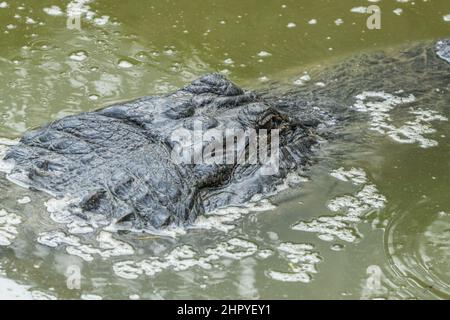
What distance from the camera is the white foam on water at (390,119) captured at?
505 cm

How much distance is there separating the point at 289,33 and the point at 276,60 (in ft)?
2.00

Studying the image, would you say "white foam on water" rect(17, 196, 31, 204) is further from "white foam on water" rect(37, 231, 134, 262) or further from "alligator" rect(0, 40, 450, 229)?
"white foam on water" rect(37, 231, 134, 262)

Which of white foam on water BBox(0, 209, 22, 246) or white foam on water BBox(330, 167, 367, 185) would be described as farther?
white foam on water BBox(330, 167, 367, 185)

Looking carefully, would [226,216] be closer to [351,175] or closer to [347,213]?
[347,213]

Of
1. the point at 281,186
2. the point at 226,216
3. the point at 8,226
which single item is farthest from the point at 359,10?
the point at 8,226

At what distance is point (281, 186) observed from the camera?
13.9ft

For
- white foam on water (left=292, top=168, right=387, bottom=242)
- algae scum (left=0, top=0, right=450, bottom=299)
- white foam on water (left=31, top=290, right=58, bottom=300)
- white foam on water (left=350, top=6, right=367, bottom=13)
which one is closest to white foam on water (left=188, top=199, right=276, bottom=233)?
algae scum (left=0, top=0, right=450, bottom=299)

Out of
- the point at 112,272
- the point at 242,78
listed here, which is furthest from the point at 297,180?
the point at 242,78

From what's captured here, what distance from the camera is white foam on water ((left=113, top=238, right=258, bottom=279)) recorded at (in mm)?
3508

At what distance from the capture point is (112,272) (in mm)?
3486

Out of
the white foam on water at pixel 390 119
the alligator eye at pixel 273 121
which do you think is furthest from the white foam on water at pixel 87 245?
the white foam on water at pixel 390 119

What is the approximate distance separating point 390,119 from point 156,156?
6.76ft

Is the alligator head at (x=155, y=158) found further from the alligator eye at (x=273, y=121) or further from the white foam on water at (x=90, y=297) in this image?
the white foam on water at (x=90, y=297)
